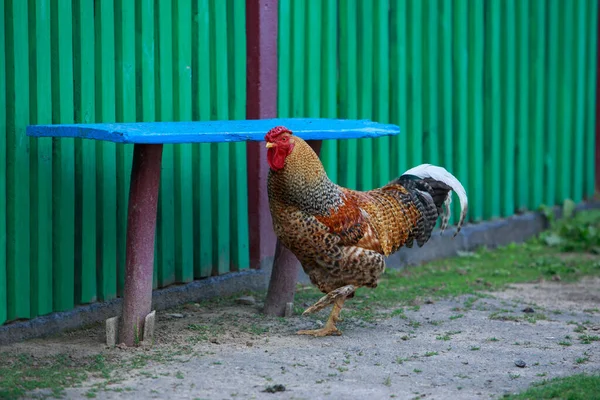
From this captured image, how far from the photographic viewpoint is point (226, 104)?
7344mm

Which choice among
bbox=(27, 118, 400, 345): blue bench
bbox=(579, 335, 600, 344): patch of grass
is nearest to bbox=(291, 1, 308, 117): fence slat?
bbox=(27, 118, 400, 345): blue bench

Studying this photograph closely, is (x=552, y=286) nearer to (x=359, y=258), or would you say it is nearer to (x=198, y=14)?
(x=359, y=258)

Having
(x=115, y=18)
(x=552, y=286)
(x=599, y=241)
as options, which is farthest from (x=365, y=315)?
(x=599, y=241)

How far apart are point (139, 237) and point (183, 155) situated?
1.25 m

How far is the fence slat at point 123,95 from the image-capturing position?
6.50 meters

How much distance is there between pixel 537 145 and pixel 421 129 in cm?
194

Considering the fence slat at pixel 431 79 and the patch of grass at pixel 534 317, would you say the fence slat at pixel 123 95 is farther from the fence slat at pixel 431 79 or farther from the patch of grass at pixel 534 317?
the fence slat at pixel 431 79

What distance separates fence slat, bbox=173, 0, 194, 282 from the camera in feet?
22.7

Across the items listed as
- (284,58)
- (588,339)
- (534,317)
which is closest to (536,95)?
(284,58)

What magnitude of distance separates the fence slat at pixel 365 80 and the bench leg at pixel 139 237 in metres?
2.83

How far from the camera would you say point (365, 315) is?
6.95m

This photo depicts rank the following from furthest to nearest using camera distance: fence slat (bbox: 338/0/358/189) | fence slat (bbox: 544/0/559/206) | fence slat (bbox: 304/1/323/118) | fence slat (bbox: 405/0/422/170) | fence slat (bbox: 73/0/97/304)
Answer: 1. fence slat (bbox: 544/0/559/206)
2. fence slat (bbox: 405/0/422/170)
3. fence slat (bbox: 338/0/358/189)
4. fence slat (bbox: 304/1/323/118)
5. fence slat (bbox: 73/0/97/304)

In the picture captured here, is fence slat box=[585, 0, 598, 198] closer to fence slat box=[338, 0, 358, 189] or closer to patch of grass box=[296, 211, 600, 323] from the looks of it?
patch of grass box=[296, 211, 600, 323]

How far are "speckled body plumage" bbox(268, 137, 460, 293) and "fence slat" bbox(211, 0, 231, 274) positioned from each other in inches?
48.6
